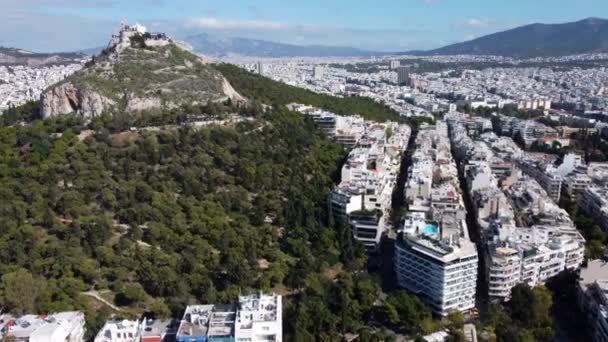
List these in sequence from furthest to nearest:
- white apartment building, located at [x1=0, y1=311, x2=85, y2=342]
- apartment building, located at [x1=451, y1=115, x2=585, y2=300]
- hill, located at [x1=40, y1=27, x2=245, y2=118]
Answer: hill, located at [x1=40, y1=27, x2=245, y2=118], apartment building, located at [x1=451, y1=115, x2=585, y2=300], white apartment building, located at [x1=0, y1=311, x2=85, y2=342]

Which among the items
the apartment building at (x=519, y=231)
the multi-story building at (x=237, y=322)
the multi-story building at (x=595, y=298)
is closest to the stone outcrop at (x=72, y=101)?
the multi-story building at (x=237, y=322)

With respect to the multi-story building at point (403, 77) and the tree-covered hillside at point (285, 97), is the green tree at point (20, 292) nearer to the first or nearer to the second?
the tree-covered hillside at point (285, 97)

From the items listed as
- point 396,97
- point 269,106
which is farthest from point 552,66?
point 269,106

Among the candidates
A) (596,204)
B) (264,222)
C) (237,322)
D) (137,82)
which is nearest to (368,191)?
(264,222)

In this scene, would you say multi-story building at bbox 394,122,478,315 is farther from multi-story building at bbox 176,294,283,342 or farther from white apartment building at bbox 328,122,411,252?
multi-story building at bbox 176,294,283,342

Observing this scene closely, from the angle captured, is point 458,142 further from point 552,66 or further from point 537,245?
point 552,66

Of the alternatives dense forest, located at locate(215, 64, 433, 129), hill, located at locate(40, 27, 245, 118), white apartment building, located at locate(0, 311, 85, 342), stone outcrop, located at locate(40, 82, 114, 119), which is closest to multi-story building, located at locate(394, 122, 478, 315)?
white apartment building, located at locate(0, 311, 85, 342)

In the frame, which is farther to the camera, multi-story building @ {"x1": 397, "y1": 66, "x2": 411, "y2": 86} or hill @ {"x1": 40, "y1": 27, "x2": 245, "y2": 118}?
multi-story building @ {"x1": 397, "y1": 66, "x2": 411, "y2": 86}
